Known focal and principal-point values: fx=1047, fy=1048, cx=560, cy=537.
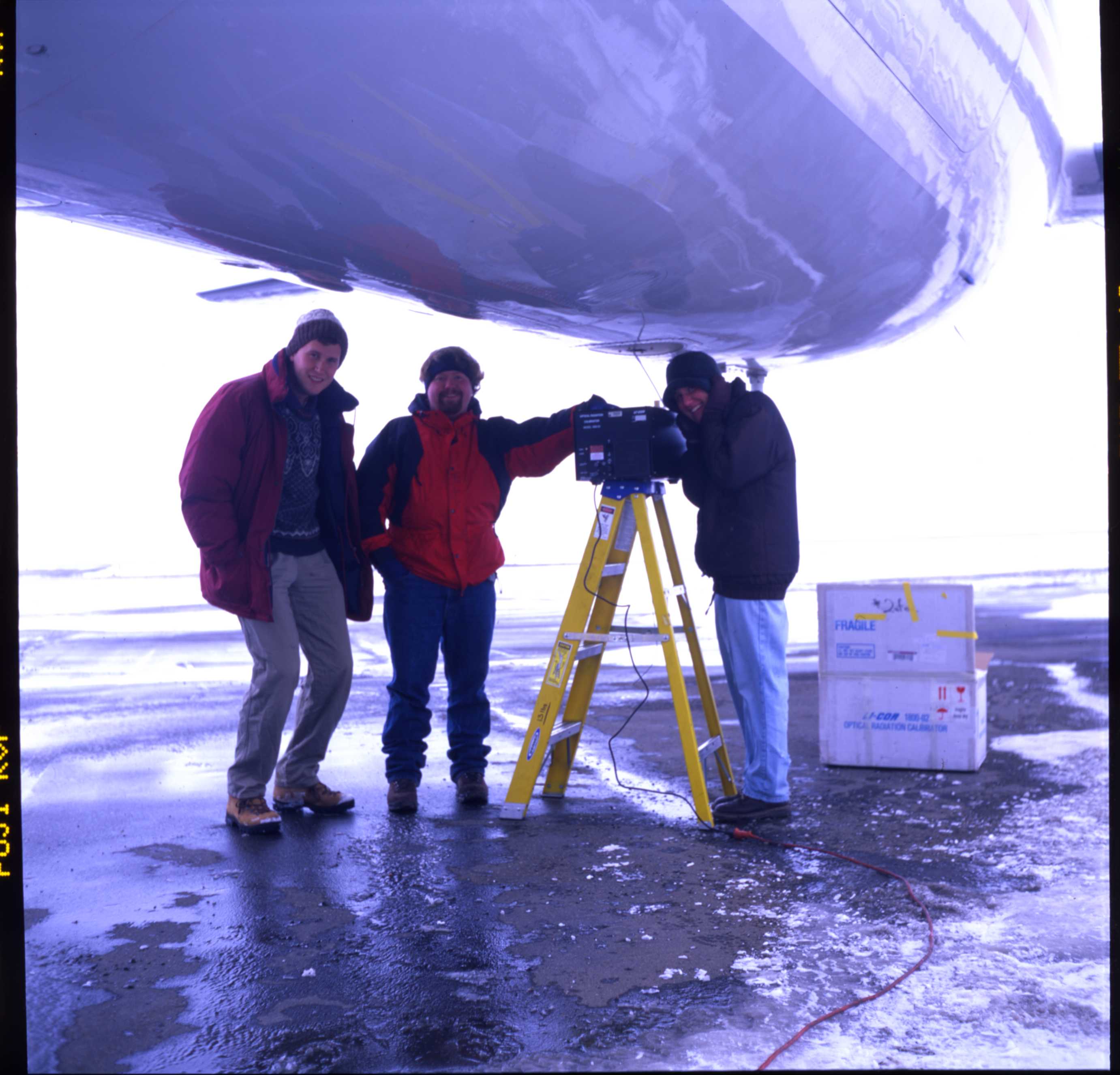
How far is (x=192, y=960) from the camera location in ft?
8.33

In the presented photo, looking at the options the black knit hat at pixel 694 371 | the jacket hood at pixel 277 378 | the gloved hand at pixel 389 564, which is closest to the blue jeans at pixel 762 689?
the black knit hat at pixel 694 371

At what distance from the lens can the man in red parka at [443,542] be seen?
13.1 feet

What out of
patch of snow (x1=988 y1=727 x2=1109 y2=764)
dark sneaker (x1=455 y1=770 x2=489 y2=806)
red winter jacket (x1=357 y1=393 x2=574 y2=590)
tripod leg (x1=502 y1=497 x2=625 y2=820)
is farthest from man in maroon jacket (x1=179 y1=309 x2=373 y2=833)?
patch of snow (x1=988 y1=727 x2=1109 y2=764)

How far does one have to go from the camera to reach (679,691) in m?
3.59

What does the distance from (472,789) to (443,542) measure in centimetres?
97

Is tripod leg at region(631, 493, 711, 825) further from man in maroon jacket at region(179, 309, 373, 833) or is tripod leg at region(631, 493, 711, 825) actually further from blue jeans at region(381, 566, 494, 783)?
man in maroon jacket at region(179, 309, 373, 833)

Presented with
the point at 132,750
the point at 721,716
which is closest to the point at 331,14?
the point at 132,750

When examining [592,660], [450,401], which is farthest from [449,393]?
[592,660]

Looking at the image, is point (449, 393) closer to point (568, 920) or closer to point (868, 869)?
point (568, 920)

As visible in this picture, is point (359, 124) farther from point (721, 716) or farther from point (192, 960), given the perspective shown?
point (721, 716)

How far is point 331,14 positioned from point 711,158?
123cm

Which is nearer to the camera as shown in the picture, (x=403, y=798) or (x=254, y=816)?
(x=254, y=816)

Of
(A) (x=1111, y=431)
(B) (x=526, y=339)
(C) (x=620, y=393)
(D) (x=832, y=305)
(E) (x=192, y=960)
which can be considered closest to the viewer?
(A) (x=1111, y=431)

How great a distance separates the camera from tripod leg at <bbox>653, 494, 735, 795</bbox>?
156 inches
